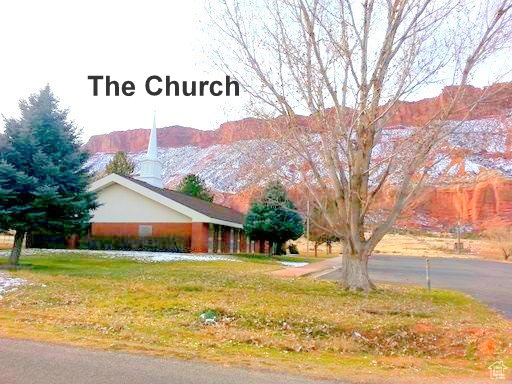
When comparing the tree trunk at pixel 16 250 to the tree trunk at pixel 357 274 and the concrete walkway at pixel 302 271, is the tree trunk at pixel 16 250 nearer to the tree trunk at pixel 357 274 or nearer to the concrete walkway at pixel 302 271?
the concrete walkway at pixel 302 271

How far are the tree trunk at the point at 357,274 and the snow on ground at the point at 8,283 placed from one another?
883 centimetres

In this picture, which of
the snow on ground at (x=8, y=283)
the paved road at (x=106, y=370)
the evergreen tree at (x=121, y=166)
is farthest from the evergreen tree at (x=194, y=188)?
the paved road at (x=106, y=370)

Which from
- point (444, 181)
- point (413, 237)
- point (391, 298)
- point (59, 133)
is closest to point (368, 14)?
point (444, 181)

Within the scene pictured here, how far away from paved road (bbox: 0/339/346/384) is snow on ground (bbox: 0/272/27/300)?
5963 mm

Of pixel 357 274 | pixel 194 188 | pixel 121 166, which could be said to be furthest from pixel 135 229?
pixel 121 166

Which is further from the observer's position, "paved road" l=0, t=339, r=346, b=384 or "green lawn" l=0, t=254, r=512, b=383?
"green lawn" l=0, t=254, r=512, b=383

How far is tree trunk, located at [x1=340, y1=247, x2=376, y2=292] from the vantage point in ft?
47.2

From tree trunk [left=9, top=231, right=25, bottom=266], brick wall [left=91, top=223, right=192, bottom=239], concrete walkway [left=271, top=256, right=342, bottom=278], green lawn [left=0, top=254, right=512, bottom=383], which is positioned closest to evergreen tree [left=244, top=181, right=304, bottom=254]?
brick wall [left=91, top=223, right=192, bottom=239]

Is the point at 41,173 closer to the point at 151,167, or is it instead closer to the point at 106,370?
the point at 106,370

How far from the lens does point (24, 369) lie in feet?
19.3

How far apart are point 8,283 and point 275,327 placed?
809 centimetres

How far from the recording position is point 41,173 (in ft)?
63.8

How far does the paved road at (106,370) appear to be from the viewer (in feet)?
18.3

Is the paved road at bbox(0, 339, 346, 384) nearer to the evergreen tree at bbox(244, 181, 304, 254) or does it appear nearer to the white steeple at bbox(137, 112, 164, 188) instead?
the evergreen tree at bbox(244, 181, 304, 254)
